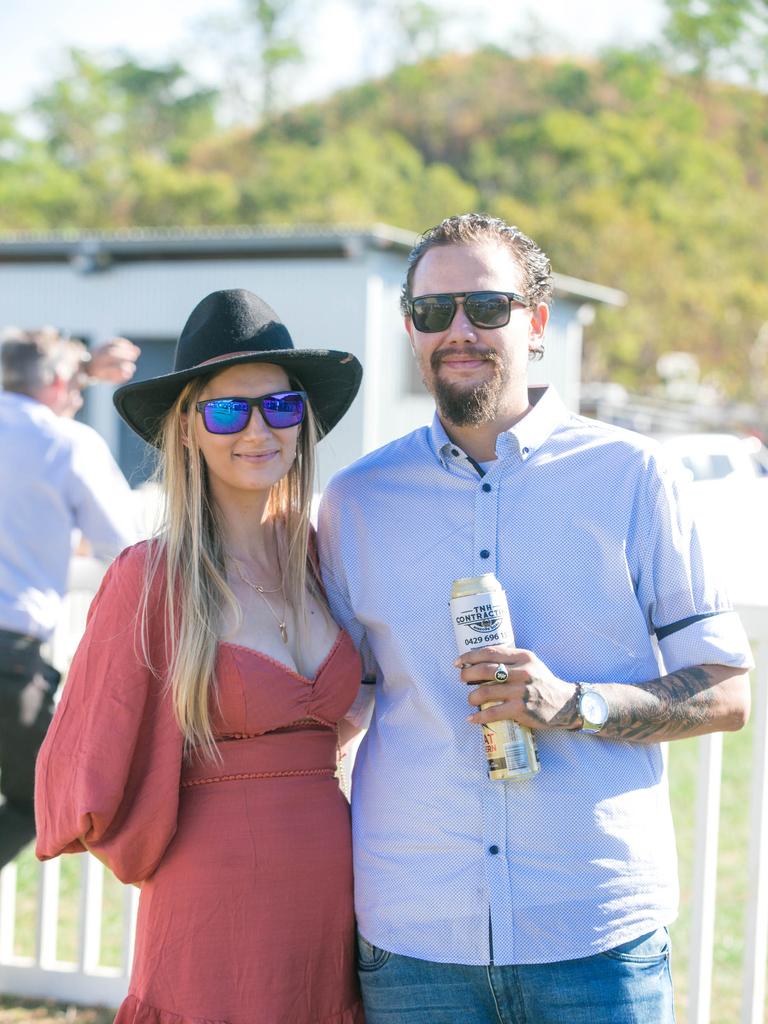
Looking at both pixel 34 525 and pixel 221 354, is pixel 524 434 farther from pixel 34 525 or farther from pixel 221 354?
pixel 34 525

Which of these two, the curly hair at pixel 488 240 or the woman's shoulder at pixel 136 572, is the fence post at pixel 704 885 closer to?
the curly hair at pixel 488 240

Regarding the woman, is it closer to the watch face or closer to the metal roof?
the watch face

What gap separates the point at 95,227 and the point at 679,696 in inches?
2034

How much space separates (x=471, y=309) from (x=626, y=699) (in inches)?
32.8

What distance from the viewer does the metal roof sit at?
1972 cm

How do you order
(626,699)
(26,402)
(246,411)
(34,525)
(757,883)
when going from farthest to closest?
(26,402) → (34,525) → (757,883) → (246,411) → (626,699)

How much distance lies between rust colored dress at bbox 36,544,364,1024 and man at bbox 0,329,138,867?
1684 mm

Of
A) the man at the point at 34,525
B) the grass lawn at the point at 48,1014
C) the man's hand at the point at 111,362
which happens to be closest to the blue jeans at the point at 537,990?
the grass lawn at the point at 48,1014

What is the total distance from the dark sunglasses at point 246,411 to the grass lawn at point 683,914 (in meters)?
2.23

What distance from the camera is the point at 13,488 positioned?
402 cm

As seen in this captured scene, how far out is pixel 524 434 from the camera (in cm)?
232

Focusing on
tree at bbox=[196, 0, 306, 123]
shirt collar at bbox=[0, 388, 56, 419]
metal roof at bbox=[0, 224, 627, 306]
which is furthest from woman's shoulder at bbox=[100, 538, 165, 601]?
tree at bbox=[196, 0, 306, 123]

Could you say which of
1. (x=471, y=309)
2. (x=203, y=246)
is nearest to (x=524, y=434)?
(x=471, y=309)

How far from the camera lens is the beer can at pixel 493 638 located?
2.04 metres
